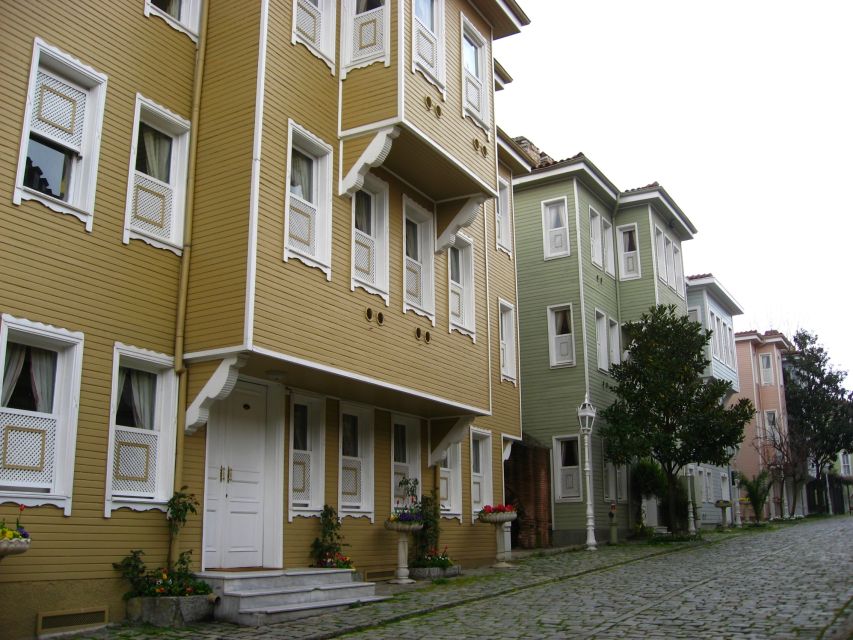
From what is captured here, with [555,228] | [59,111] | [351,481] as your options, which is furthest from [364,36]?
[555,228]

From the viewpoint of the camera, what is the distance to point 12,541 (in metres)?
8.51

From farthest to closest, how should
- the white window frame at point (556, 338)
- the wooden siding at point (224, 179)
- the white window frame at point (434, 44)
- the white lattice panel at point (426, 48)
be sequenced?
the white window frame at point (556, 338) → the white lattice panel at point (426, 48) → the white window frame at point (434, 44) → the wooden siding at point (224, 179)

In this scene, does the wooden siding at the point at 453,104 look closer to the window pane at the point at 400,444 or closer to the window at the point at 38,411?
the window pane at the point at 400,444

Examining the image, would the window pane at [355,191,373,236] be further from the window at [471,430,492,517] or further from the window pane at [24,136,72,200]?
the window at [471,430,492,517]

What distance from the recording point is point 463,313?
1806 cm

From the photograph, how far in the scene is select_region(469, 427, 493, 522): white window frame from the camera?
19.6 metres

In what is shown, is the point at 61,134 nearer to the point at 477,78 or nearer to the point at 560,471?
the point at 477,78

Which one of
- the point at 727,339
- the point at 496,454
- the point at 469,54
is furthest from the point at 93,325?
the point at 727,339

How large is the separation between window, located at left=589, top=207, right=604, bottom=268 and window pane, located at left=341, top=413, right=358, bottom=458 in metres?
14.9

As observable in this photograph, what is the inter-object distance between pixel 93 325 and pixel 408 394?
573 centimetres

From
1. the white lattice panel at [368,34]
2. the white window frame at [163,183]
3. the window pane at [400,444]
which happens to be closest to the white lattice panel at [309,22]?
the white lattice panel at [368,34]

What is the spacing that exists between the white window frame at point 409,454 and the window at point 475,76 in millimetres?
5896

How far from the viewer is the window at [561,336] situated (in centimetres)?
2706

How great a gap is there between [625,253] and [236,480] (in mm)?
21209
